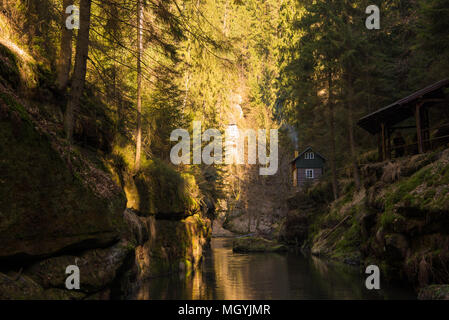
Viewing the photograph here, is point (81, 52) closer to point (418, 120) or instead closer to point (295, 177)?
point (418, 120)

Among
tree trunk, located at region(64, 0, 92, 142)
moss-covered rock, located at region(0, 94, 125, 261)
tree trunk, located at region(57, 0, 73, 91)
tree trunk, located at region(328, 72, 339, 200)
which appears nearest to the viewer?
moss-covered rock, located at region(0, 94, 125, 261)

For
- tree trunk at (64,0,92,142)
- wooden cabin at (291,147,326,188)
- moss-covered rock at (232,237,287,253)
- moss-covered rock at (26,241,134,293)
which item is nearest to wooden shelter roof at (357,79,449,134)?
moss-covered rock at (232,237,287,253)

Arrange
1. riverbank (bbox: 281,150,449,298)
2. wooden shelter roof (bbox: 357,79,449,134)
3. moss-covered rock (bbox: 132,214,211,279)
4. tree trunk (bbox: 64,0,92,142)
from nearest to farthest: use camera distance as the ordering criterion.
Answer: tree trunk (bbox: 64,0,92,142), riverbank (bbox: 281,150,449,298), wooden shelter roof (bbox: 357,79,449,134), moss-covered rock (bbox: 132,214,211,279)

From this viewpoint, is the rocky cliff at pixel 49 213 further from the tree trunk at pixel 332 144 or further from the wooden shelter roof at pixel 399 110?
the tree trunk at pixel 332 144

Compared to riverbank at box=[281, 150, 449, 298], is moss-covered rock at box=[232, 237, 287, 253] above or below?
below

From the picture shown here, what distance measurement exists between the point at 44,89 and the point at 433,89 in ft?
48.9

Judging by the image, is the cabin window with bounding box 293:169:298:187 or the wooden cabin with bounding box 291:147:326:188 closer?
the wooden cabin with bounding box 291:147:326:188

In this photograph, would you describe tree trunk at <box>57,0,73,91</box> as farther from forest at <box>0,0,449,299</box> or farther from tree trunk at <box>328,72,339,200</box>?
tree trunk at <box>328,72,339,200</box>

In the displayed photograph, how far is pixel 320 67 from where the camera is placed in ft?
115

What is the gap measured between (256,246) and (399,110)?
1783 centimetres

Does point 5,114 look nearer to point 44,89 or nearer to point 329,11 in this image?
point 44,89

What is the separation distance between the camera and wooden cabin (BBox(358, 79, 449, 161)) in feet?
54.8

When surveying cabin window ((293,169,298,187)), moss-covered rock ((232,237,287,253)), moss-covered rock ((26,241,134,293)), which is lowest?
moss-covered rock ((232,237,287,253))

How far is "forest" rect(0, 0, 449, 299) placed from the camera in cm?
748
